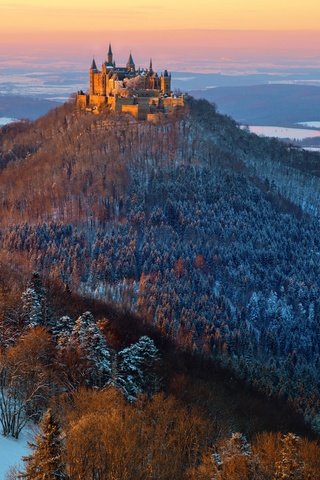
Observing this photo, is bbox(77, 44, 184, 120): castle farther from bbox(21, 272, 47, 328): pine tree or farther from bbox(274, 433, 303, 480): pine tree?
bbox(274, 433, 303, 480): pine tree

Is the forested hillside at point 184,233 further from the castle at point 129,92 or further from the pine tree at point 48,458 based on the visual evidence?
the pine tree at point 48,458

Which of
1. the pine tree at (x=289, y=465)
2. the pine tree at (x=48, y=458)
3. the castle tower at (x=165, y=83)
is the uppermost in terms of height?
the castle tower at (x=165, y=83)

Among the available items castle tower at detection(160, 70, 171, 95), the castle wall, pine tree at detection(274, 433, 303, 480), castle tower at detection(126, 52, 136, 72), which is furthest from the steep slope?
pine tree at detection(274, 433, 303, 480)

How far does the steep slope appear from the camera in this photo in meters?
70.0

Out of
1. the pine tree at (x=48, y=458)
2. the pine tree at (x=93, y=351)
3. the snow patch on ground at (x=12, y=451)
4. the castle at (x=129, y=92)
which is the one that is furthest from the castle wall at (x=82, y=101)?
the pine tree at (x=48, y=458)

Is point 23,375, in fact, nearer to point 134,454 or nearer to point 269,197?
point 134,454

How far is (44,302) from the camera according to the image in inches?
1550

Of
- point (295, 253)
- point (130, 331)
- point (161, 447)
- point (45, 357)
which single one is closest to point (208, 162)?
point (295, 253)

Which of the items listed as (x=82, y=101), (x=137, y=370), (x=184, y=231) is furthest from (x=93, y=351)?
(x=82, y=101)

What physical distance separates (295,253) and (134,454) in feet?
232

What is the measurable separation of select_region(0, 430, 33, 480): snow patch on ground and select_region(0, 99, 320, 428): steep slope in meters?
28.8

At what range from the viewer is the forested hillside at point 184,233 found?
68500 millimetres

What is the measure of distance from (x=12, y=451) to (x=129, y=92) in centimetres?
8128

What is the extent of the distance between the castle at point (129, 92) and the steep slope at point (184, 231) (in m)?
2.98
